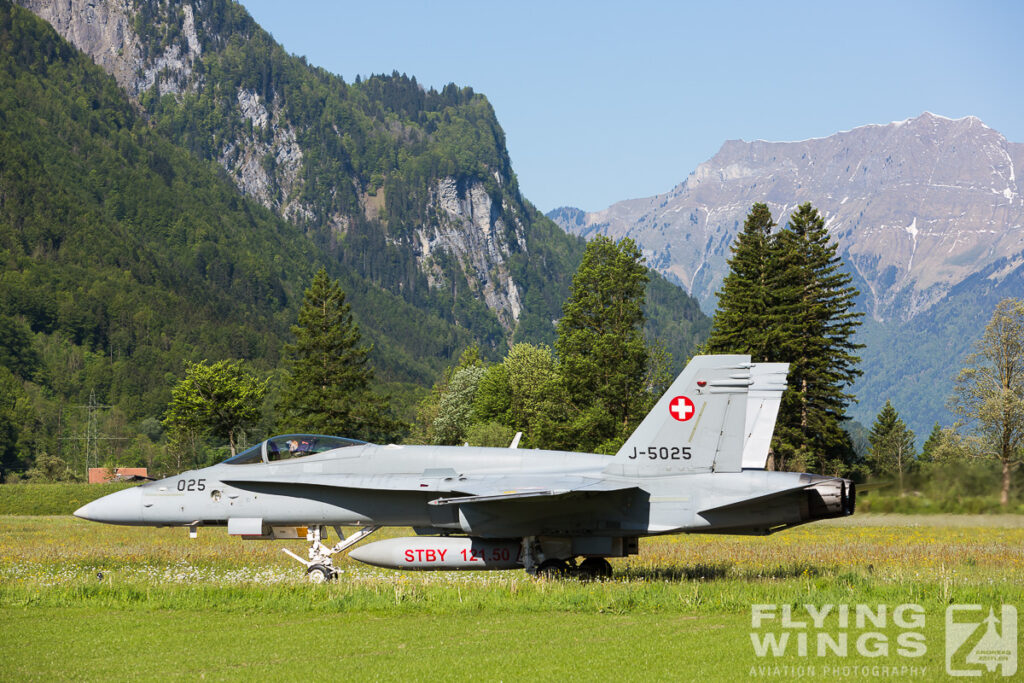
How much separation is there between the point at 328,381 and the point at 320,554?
153 feet

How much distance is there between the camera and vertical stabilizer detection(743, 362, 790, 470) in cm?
1962

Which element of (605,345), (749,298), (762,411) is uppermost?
(749,298)

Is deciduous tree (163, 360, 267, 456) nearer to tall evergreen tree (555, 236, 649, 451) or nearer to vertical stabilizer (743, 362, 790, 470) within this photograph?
tall evergreen tree (555, 236, 649, 451)

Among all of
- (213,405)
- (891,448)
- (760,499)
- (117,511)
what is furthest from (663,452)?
(213,405)

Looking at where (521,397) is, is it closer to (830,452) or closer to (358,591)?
(830,452)

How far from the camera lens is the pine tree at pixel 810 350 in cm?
4550

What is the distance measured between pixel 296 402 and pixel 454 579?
155 feet

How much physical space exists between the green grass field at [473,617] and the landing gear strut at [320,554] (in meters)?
0.39

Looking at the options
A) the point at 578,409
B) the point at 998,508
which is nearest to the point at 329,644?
the point at 998,508

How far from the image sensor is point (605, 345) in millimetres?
52156

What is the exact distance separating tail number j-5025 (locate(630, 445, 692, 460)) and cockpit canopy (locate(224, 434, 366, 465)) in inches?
205

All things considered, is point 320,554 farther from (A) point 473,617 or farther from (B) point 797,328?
(B) point 797,328

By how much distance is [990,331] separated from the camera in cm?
4728

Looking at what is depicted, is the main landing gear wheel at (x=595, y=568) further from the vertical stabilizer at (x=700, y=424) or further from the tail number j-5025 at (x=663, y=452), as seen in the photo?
the tail number j-5025 at (x=663, y=452)
